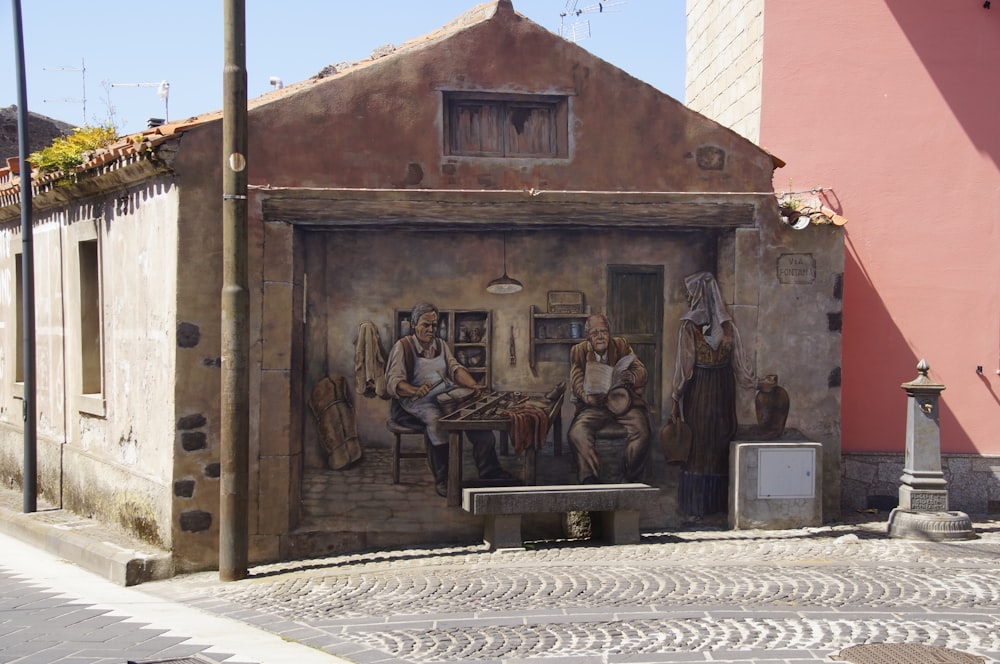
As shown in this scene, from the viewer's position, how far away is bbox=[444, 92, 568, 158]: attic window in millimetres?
10242

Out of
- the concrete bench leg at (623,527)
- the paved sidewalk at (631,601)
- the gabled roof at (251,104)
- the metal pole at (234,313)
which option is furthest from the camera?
the concrete bench leg at (623,527)

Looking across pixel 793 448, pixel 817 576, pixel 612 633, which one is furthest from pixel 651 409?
pixel 612 633

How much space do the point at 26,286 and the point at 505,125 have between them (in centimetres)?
549

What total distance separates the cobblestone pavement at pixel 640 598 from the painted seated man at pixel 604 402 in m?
0.75

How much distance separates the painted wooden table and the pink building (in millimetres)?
3540

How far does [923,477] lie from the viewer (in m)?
10.5

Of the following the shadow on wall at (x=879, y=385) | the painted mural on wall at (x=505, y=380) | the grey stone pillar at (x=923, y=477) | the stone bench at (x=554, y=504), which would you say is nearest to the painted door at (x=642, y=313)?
the painted mural on wall at (x=505, y=380)

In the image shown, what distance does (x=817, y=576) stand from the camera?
862 cm

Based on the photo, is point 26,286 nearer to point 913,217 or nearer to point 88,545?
point 88,545

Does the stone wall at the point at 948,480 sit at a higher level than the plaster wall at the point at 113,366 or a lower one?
lower

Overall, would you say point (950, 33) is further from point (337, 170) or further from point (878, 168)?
point (337, 170)

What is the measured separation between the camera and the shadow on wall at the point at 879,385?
39.0ft

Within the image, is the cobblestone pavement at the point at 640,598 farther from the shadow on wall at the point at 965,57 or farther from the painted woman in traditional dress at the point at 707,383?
the shadow on wall at the point at 965,57

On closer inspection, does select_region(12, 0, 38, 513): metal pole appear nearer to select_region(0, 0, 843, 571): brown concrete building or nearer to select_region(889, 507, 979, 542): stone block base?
select_region(0, 0, 843, 571): brown concrete building
